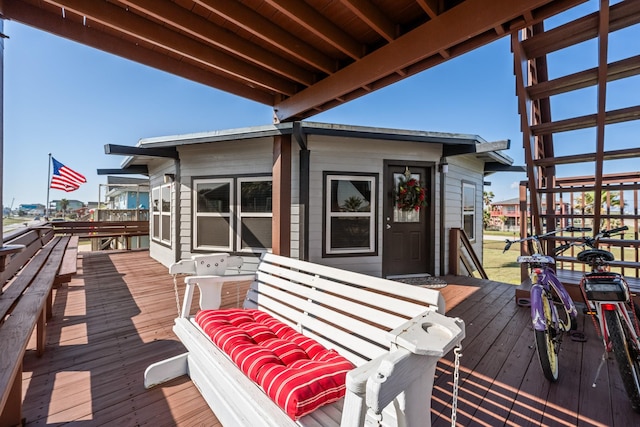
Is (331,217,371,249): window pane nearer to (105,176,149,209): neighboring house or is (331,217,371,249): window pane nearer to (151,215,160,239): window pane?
(151,215,160,239): window pane

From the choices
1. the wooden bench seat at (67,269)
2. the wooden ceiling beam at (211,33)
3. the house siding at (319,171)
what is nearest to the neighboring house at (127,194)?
the house siding at (319,171)

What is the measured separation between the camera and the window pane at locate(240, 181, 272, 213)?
5.03 meters

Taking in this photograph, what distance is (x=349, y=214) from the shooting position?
505cm

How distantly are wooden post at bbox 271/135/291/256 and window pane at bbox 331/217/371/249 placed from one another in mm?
1979

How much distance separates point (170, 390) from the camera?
1.93 m

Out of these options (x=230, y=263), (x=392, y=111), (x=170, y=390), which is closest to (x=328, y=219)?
(x=230, y=263)

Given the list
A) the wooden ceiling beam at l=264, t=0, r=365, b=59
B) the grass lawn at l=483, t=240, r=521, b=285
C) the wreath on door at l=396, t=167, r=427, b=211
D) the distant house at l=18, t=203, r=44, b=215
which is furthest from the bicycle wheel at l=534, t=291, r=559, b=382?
the distant house at l=18, t=203, r=44, b=215

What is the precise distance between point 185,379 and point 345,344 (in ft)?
4.20

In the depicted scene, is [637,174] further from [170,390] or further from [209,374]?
[170,390]

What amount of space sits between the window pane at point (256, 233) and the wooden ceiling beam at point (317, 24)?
3321 mm

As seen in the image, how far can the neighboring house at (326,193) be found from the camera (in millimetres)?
4824

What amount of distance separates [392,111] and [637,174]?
13.5m

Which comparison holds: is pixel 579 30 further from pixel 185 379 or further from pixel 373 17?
pixel 185 379

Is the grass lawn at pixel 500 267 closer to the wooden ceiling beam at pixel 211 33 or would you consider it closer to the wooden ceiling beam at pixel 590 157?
the wooden ceiling beam at pixel 590 157
